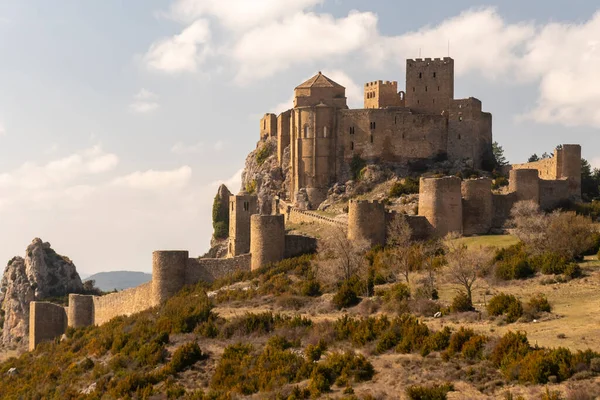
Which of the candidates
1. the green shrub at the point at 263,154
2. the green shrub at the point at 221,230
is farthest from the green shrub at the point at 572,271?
the green shrub at the point at 263,154

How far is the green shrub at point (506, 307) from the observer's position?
29.3 metres

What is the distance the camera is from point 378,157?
5522 centimetres

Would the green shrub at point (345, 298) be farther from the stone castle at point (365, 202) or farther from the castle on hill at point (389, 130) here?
the castle on hill at point (389, 130)

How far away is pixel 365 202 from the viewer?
4112cm

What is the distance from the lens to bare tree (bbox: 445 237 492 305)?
33.5m

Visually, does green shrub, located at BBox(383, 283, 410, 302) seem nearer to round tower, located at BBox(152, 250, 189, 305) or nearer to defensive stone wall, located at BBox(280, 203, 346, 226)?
defensive stone wall, located at BBox(280, 203, 346, 226)

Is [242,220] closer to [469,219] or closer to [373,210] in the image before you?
[373,210]

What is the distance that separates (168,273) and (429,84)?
24.0 m

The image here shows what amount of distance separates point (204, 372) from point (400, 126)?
27804 mm

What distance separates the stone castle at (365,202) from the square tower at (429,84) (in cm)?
7

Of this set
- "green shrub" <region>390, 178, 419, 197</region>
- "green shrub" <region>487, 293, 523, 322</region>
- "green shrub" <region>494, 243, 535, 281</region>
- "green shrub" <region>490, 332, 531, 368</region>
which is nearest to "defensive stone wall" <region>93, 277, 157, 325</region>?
"green shrub" <region>390, 178, 419, 197</region>

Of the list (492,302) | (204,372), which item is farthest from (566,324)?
(204,372)

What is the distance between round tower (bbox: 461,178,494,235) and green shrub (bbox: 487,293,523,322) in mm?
11720

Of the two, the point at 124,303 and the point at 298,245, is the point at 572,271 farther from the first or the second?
the point at 124,303
